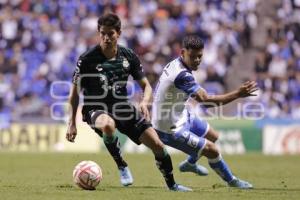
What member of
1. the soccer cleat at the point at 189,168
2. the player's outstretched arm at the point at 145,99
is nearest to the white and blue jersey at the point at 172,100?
the player's outstretched arm at the point at 145,99

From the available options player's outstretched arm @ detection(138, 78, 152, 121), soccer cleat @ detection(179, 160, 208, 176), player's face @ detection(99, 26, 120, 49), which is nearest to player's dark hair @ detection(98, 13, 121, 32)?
player's face @ detection(99, 26, 120, 49)

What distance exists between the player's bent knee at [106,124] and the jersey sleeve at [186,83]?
3.30 ft

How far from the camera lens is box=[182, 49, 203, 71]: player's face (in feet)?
32.1

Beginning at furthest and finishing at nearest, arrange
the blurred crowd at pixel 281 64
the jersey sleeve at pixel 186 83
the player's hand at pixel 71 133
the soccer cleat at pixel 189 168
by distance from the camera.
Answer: the blurred crowd at pixel 281 64, the soccer cleat at pixel 189 168, the player's hand at pixel 71 133, the jersey sleeve at pixel 186 83

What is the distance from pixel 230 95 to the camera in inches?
347

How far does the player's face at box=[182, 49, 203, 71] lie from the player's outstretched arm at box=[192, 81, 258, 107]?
592 mm

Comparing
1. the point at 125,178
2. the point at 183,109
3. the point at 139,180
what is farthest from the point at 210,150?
the point at 139,180

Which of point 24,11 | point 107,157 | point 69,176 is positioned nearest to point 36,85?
point 24,11

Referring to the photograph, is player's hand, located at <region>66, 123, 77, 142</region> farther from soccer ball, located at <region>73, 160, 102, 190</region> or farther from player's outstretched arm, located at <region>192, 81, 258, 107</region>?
player's outstretched arm, located at <region>192, 81, 258, 107</region>

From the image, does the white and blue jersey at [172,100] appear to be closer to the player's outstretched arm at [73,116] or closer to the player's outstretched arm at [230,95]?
the player's outstretched arm at [230,95]

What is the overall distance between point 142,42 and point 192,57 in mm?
14255

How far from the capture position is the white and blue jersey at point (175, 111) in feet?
32.1

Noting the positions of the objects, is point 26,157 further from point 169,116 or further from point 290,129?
point 169,116

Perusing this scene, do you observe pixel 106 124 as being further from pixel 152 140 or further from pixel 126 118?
pixel 152 140
